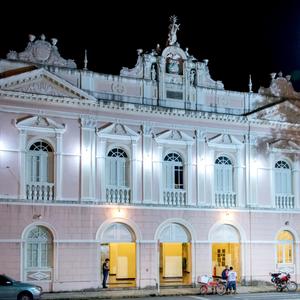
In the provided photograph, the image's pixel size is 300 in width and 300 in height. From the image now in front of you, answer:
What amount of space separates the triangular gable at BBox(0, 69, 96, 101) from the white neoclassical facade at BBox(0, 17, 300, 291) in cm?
5

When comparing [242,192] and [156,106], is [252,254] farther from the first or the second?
[156,106]

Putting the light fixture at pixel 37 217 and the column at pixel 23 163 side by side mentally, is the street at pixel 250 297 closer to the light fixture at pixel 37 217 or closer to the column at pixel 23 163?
the light fixture at pixel 37 217

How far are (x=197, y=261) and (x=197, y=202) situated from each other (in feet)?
9.75

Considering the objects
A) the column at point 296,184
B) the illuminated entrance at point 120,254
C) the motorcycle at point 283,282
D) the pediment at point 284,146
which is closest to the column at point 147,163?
the illuminated entrance at point 120,254

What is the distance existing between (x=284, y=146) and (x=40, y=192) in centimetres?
1405

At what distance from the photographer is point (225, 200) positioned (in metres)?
36.4

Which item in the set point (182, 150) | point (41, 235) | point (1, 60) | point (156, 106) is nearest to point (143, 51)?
point (156, 106)

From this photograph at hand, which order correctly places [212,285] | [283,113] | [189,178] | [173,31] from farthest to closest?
[283,113], [173,31], [189,178], [212,285]

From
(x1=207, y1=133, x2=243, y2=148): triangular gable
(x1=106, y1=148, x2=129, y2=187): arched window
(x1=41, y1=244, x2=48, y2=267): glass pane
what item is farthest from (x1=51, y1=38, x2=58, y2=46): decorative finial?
(x1=41, y1=244, x2=48, y2=267): glass pane

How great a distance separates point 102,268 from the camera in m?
33.9

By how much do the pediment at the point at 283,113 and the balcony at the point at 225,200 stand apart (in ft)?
14.8

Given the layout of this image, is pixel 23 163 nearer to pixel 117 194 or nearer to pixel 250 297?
pixel 117 194

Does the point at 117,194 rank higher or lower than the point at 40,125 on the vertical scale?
lower

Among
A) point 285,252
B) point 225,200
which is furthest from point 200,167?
point 285,252
